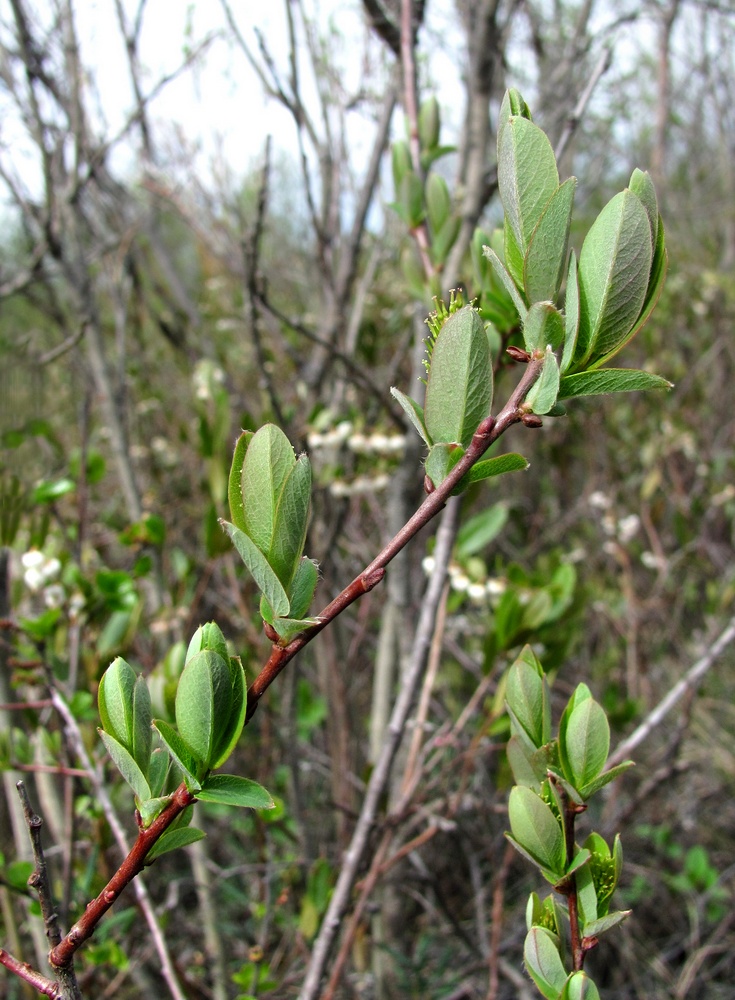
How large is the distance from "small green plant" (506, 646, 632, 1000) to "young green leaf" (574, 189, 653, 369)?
0.22 meters

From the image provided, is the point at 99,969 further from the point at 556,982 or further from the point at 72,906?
the point at 556,982

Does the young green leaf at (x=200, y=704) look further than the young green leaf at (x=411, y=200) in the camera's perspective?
No

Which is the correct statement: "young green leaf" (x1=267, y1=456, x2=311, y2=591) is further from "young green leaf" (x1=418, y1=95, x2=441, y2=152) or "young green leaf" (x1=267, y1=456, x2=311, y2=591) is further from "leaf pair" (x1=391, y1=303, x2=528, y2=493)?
"young green leaf" (x1=418, y1=95, x2=441, y2=152)

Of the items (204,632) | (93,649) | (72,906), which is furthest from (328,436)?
(204,632)

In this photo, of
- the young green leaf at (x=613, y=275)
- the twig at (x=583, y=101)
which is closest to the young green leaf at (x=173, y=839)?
the young green leaf at (x=613, y=275)

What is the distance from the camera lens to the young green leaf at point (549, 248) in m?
0.38

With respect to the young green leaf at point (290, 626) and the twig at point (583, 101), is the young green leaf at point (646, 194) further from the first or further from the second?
the twig at point (583, 101)

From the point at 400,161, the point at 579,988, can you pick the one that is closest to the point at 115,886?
the point at 579,988

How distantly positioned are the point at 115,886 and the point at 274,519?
0.67ft

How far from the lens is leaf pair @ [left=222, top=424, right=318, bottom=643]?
1.29 feet

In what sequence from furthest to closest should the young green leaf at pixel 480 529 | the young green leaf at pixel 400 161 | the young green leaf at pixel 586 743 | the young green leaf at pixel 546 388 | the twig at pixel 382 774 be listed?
1. the young green leaf at pixel 480 529
2. the young green leaf at pixel 400 161
3. the twig at pixel 382 774
4. the young green leaf at pixel 586 743
5. the young green leaf at pixel 546 388

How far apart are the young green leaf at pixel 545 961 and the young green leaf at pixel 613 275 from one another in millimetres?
329

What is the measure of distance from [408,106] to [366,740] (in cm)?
157

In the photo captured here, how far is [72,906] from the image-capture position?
3.64 feet
